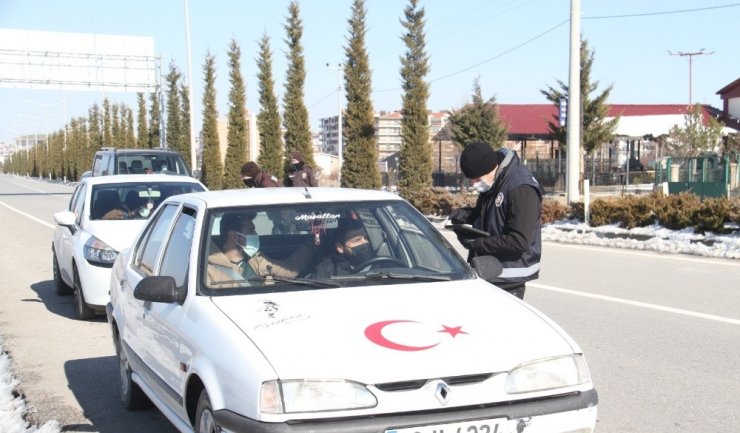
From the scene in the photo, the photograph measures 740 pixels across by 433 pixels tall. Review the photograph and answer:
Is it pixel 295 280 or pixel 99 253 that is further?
pixel 99 253

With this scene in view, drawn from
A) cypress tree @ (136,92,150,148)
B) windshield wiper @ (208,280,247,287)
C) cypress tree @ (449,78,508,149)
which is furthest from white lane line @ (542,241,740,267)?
cypress tree @ (136,92,150,148)

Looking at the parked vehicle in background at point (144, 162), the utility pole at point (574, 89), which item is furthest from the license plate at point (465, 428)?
the parked vehicle in background at point (144, 162)

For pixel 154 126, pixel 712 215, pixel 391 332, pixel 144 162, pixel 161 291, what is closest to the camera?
pixel 391 332

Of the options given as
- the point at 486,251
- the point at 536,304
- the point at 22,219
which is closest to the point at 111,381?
the point at 486,251

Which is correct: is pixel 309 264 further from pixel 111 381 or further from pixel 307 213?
pixel 111 381

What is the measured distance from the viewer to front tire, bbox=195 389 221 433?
3.80 metres

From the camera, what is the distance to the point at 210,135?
175 feet

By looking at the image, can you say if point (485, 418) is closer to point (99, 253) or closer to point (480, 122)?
point (99, 253)

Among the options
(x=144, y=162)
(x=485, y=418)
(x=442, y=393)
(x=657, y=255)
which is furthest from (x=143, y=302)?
(x=144, y=162)

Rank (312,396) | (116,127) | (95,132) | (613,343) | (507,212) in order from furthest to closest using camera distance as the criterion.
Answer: (95,132) → (116,127) → (613,343) → (507,212) → (312,396)

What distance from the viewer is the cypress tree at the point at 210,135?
5231cm

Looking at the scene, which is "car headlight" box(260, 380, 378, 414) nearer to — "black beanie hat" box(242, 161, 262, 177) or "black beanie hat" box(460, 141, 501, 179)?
"black beanie hat" box(460, 141, 501, 179)

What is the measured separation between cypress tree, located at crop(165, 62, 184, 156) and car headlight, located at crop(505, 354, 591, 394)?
58.4 metres

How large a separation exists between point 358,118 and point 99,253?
2769cm
